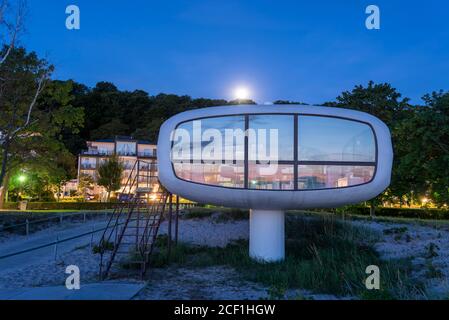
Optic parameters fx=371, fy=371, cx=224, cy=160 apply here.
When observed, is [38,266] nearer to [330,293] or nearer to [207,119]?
[207,119]

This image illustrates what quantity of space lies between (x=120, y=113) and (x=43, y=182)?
40.6 meters

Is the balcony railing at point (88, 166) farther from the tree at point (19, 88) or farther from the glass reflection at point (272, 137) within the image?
the glass reflection at point (272, 137)

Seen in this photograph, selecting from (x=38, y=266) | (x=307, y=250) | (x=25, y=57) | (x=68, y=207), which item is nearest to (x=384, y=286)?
(x=307, y=250)

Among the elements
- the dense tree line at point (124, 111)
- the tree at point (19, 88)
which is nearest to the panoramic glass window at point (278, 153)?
the tree at point (19, 88)

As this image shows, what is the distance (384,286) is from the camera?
25.0ft

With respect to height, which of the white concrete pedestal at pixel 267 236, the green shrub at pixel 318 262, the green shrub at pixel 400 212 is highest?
the white concrete pedestal at pixel 267 236

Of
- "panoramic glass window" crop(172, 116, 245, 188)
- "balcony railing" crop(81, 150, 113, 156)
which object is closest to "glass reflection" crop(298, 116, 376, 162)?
"panoramic glass window" crop(172, 116, 245, 188)

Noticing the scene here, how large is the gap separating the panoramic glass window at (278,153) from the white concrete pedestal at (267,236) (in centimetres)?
151

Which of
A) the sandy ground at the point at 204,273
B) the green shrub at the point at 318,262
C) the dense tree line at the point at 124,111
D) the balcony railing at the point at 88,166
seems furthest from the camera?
the dense tree line at the point at 124,111

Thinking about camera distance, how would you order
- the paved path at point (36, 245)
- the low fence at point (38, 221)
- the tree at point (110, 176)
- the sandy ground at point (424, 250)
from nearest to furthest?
the sandy ground at point (424, 250) → the paved path at point (36, 245) → the low fence at point (38, 221) → the tree at point (110, 176)

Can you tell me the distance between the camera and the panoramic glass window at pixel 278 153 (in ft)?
32.3

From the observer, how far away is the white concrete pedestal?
35.5 feet

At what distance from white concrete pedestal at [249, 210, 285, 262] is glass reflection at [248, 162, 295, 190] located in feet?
4.74
